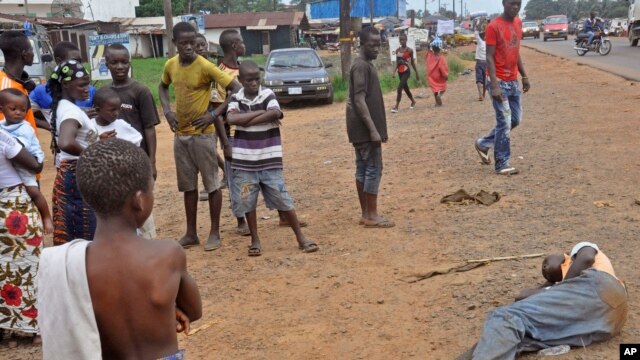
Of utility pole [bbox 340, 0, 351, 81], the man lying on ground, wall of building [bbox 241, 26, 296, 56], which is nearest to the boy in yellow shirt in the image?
the man lying on ground

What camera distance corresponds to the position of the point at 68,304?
1871mm

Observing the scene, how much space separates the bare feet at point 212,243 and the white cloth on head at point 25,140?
6.36 ft

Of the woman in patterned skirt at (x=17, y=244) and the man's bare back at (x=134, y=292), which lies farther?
the woman in patterned skirt at (x=17, y=244)

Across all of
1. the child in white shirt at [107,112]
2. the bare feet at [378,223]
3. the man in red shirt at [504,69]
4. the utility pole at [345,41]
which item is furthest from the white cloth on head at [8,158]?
the utility pole at [345,41]

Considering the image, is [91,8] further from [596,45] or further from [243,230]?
[243,230]

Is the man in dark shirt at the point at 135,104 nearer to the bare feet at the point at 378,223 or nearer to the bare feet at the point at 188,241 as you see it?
the bare feet at the point at 188,241

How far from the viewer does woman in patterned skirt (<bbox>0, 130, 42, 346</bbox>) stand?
12.6 feet

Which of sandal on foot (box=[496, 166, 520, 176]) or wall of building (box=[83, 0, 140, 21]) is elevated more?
wall of building (box=[83, 0, 140, 21])

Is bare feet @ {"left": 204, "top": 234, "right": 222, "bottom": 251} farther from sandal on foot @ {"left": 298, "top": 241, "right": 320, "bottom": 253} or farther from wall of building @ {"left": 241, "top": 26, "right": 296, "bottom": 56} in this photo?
wall of building @ {"left": 241, "top": 26, "right": 296, "bottom": 56}

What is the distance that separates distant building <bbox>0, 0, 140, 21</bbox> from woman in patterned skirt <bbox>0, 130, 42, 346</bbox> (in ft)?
165

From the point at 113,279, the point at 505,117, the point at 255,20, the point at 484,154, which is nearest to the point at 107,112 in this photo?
the point at 113,279

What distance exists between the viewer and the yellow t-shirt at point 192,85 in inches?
211

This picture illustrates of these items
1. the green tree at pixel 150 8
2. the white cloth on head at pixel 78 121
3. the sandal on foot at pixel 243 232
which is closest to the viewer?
the white cloth on head at pixel 78 121

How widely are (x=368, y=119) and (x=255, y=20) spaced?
4886 cm
